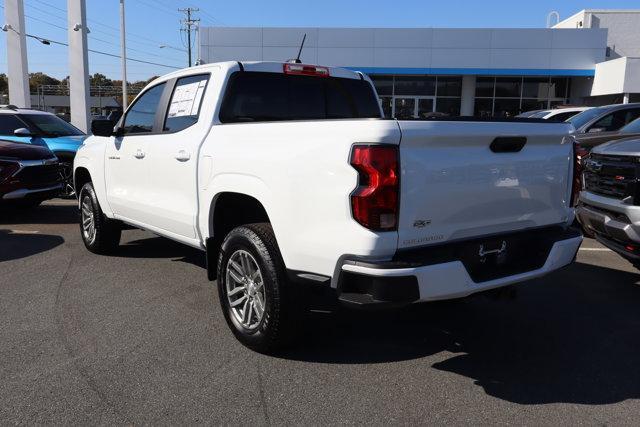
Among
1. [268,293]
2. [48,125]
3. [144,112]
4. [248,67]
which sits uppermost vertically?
[248,67]

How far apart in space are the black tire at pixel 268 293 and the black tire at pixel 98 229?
9.73ft

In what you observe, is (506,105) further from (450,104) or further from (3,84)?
(3,84)

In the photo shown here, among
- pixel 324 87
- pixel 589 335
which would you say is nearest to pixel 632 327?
pixel 589 335

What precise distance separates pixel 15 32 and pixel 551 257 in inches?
928

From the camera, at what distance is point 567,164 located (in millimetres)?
3814

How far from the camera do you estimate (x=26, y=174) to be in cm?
875

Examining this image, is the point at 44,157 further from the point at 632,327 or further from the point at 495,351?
the point at 632,327

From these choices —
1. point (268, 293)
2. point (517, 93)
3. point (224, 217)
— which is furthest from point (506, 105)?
point (268, 293)

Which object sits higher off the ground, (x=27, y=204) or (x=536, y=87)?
(x=536, y=87)

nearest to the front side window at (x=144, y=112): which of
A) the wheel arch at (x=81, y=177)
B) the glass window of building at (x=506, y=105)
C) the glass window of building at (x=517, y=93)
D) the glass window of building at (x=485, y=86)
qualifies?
the wheel arch at (x=81, y=177)

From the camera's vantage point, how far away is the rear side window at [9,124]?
10.7 m

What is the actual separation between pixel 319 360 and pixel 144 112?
312 cm

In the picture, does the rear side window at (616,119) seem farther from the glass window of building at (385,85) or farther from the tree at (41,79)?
the tree at (41,79)

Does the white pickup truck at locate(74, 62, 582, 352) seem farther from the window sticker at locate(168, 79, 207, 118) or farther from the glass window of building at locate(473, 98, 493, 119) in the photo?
the glass window of building at locate(473, 98, 493, 119)
